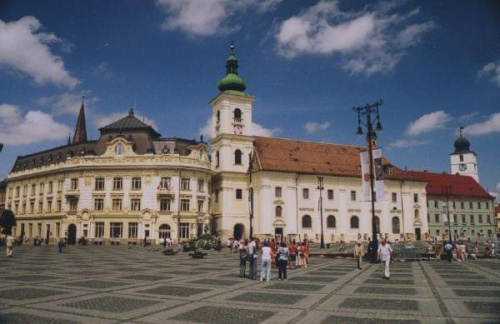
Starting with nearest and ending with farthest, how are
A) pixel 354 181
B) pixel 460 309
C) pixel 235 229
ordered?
pixel 460 309, pixel 235 229, pixel 354 181

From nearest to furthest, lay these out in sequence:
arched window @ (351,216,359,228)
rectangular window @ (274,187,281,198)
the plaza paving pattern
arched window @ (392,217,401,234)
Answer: the plaza paving pattern → rectangular window @ (274,187,281,198) → arched window @ (351,216,359,228) → arched window @ (392,217,401,234)

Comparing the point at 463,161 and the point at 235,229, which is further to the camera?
the point at 463,161

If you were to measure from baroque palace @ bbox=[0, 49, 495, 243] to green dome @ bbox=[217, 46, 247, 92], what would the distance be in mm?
168

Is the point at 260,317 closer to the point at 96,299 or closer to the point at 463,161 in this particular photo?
the point at 96,299

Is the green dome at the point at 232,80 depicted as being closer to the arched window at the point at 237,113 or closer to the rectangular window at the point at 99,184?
the arched window at the point at 237,113

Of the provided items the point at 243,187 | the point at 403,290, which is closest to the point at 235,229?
the point at 243,187

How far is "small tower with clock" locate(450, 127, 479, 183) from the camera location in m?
110

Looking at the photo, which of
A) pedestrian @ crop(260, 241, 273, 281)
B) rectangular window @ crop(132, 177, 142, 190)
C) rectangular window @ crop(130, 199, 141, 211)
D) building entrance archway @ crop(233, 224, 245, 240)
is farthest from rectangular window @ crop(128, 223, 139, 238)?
pedestrian @ crop(260, 241, 273, 281)

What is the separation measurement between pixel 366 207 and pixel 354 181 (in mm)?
4666

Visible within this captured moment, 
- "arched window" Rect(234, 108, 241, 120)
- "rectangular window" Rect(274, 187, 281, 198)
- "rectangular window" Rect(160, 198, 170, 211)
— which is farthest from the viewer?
"arched window" Rect(234, 108, 241, 120)

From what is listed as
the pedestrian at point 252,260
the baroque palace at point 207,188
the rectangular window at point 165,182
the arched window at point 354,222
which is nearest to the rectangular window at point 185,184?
the baroque palace at point 207,188

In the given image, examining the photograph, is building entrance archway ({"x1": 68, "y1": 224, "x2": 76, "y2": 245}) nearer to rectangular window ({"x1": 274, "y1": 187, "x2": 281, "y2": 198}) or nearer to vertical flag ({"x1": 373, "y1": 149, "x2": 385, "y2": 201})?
rectangular window ({"x1": 274, "y1": 187, "x2": 281, "y2": 198})

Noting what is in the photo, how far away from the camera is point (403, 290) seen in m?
15.0

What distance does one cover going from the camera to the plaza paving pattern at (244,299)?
34.2 ft
